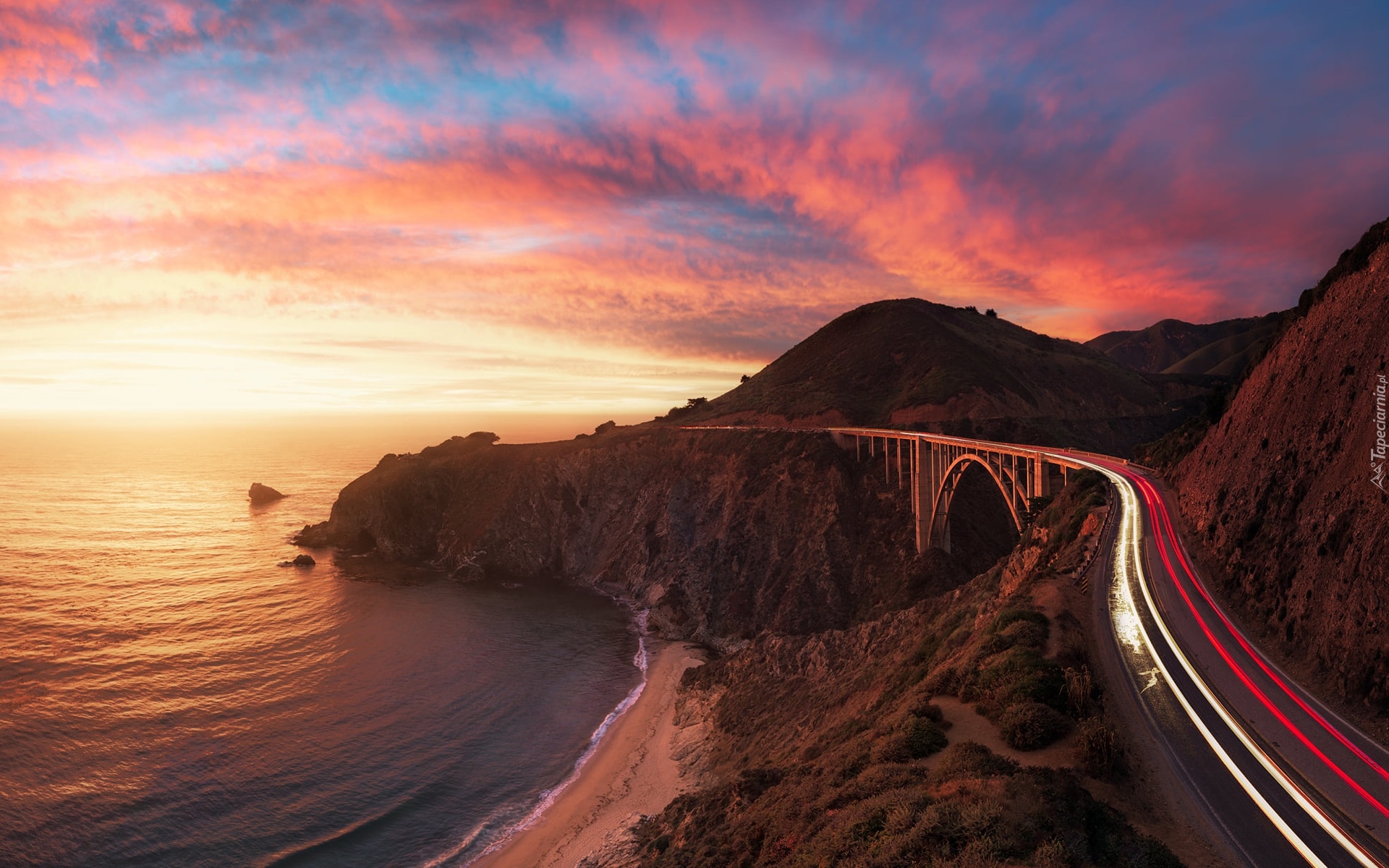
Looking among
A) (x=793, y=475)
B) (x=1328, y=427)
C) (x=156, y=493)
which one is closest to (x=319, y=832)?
(x=1328, y=427)

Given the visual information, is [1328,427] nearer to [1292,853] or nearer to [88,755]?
[1292,853]

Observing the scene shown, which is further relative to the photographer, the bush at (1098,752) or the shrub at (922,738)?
the shrub at (922,738)

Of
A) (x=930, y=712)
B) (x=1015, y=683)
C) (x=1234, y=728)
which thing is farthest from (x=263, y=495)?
(x=1234, y=728)

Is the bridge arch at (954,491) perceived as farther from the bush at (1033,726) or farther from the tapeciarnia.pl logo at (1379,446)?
the bush at (1033,726)

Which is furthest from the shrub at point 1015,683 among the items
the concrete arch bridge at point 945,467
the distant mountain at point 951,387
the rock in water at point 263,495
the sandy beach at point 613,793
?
the rock in water at point 263,495

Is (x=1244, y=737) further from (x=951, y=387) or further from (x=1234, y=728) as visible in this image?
(x=951, y=387)
